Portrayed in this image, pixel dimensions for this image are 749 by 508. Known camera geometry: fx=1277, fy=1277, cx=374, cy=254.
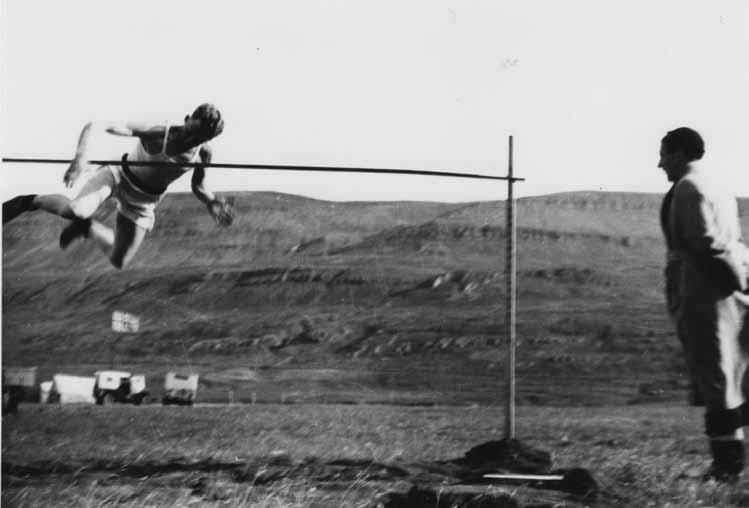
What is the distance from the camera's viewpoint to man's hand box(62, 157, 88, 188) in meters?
7.12

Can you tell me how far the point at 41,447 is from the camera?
7.14m

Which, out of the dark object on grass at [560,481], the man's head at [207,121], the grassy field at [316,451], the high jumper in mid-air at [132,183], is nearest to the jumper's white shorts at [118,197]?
the high jumper in mid-air at [132,183]

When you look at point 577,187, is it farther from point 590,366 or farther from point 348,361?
point 348,361

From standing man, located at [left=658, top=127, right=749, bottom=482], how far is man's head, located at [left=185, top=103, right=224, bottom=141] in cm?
257

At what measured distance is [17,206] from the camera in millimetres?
7160

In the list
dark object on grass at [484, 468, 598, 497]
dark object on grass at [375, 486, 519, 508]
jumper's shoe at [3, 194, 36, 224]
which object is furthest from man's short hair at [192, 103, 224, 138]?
dark object on grass at [484, 468, 598, 497]

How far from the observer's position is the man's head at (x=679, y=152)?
7.12 metres

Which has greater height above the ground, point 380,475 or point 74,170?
point 74,170

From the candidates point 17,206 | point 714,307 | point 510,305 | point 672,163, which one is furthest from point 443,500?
point 17,206

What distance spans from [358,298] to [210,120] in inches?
50.8

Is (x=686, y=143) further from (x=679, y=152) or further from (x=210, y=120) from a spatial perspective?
(x=210, y=120)

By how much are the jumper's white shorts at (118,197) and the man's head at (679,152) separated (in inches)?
112

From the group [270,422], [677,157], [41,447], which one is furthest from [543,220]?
[41,447]

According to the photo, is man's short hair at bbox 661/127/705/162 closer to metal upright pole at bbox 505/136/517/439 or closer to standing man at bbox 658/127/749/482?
standing man at bbox 658/127/749/482
